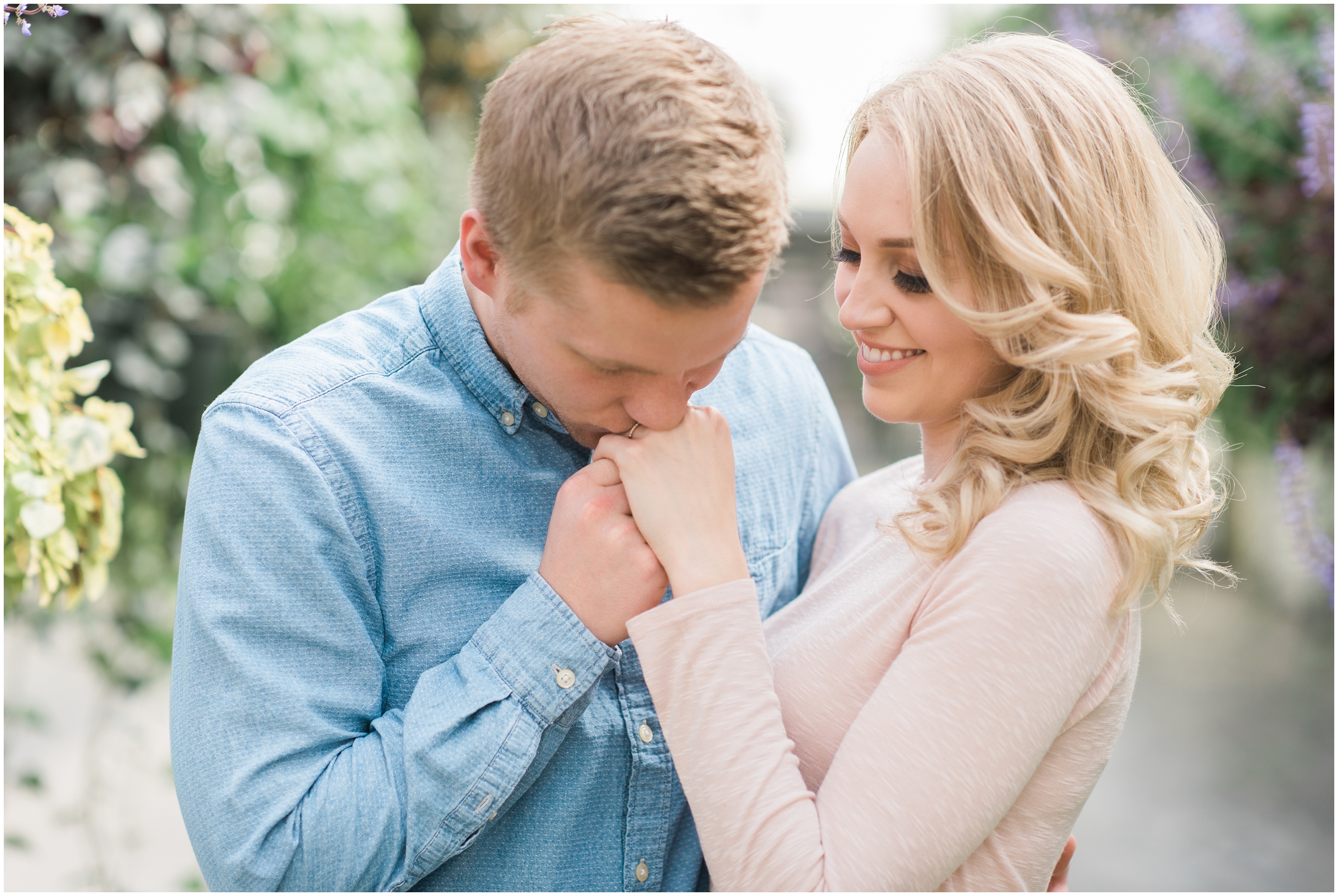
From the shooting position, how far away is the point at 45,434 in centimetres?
135

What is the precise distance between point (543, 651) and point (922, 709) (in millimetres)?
434

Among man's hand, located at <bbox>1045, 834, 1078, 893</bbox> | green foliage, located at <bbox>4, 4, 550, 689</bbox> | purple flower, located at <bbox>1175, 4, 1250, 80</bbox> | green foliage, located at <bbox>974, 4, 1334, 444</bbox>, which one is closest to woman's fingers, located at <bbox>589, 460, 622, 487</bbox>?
man's hand, located at <bbox>1045, 834, 1078, 893</bbox>

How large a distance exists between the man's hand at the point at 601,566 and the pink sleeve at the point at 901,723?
4cm

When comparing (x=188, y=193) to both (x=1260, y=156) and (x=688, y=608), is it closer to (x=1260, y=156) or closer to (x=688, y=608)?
(x=688, y=608)

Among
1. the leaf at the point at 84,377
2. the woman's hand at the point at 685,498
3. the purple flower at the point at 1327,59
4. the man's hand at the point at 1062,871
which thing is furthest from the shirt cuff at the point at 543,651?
the purple flower at the point at 1327,59

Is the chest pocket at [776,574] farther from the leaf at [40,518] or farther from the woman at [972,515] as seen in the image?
the leaf at [40,518]

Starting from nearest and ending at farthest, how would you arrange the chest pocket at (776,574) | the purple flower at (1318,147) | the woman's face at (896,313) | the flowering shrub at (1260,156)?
the woman's face at (896,313), the chest pocket at (776,574), the purple flower at (1318,147), the flowering shrub at (1260,156)

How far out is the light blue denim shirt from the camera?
3.59 feet

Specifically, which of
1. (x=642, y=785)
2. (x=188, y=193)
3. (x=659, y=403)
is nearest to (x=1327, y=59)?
(x=659, y=403)

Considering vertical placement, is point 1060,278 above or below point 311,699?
above

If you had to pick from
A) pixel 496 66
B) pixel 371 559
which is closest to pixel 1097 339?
pixel 371 559

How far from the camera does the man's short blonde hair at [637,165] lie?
1059mm

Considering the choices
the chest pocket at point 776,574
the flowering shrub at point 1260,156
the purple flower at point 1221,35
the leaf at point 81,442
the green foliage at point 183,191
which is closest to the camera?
the leaf at point 81,442

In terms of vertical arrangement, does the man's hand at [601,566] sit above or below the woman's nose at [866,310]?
below
